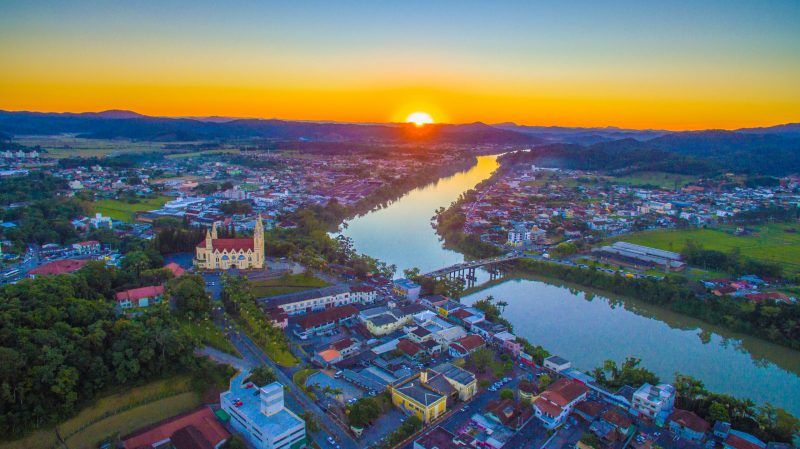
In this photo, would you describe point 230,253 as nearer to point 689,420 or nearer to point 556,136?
point 689,420

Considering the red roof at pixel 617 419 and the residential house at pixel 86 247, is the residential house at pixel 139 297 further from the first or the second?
the red roof at pixel 617 419

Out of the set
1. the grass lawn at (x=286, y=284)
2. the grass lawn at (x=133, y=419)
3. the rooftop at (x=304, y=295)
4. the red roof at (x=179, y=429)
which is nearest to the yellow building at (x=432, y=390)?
the red roof at (x=179, y=429)

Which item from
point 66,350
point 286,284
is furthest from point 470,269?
point 66,350

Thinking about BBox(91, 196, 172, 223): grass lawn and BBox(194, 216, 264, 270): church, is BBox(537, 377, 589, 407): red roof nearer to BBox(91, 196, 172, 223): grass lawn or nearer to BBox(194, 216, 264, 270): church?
BBox(194, 216, 264, 270): church

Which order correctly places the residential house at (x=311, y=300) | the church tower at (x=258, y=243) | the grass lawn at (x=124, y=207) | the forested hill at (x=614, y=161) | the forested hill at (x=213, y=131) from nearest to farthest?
the residential house at (x=311, y=300)
the church tower at (x=258, y=243)
the grass lawn at (x=124, y=207)
the forested hill at (x=614, y=161)
the forested hill at (x=213, y=131)

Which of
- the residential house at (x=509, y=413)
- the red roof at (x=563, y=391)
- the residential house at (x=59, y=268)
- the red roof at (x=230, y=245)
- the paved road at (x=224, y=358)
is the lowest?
the residential house at (x=509, y=413)

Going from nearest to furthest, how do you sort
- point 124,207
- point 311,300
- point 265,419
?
point 265,419 < point 311,300 < point 124,207
